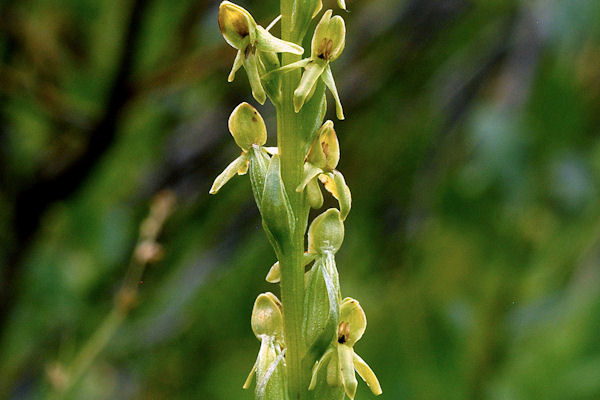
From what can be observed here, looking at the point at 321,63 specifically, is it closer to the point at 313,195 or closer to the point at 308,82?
the point at 308,82

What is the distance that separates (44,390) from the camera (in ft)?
6.63


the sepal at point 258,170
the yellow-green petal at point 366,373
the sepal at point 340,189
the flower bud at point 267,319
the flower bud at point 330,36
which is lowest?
the yellow-green petal at point 366,373

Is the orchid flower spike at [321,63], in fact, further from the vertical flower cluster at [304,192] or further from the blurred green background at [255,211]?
the blurred green background at [255,211]

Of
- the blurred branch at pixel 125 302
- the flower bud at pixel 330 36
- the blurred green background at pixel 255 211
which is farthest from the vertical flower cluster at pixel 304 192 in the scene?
the blurred green background at pixel 255 211

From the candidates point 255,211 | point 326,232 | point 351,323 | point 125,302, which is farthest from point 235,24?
point 255,211

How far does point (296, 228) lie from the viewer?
0.82 metres

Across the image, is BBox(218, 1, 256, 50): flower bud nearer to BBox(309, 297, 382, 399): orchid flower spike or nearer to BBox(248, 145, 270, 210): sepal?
BBox(248, 145, 270, 210): sepal

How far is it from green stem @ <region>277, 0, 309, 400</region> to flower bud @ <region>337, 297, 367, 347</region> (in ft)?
0.22

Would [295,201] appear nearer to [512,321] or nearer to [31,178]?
[512,321]

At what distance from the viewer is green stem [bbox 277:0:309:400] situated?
0.81 m

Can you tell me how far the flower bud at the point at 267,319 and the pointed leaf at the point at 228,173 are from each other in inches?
5.5

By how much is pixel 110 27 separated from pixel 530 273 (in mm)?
1463

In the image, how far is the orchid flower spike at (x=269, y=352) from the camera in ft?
2.65

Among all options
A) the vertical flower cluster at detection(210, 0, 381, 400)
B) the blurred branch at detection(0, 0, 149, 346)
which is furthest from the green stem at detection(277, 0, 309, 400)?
the blurred branch at detection(0, 0, 149, 346)
